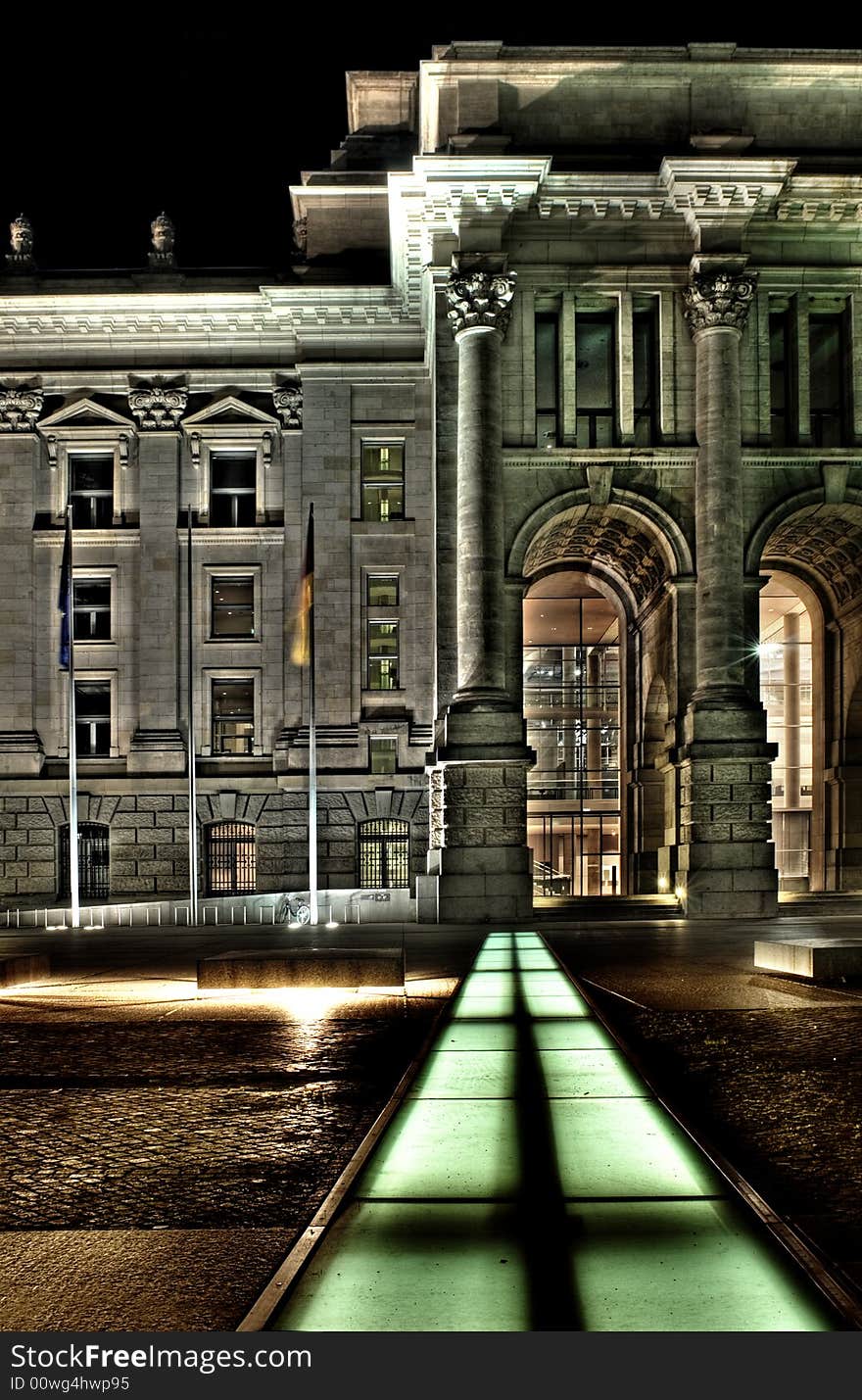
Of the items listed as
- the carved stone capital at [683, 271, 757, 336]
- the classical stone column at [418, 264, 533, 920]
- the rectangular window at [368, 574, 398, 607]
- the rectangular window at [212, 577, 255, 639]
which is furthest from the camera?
the rectangular window at [212, 577, 255, 639]

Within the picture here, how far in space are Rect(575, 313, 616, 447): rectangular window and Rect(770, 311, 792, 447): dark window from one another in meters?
5.39

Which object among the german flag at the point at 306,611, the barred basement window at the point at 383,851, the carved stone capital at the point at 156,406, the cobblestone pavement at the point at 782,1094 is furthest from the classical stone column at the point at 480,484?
the cobblestone pavement at the point at 782,1094

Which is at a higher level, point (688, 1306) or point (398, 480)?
point (398, 480)

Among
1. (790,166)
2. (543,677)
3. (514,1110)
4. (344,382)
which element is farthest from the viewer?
(543,677)

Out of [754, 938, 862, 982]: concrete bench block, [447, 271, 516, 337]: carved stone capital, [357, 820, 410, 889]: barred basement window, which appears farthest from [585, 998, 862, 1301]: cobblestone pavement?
[357, 820, 410, 889]: barred basement window

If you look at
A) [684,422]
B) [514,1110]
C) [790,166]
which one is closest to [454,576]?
[684,422]

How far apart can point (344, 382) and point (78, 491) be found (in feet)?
38.6

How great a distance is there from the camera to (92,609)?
50.8 m

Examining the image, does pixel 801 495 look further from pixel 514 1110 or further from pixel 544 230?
pixel 514 1110

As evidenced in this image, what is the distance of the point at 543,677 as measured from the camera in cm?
6153

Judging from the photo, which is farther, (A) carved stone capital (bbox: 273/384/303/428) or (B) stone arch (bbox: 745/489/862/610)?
(A) carved stone capital (bbox: 273/384/303/428)

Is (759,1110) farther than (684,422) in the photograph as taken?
No

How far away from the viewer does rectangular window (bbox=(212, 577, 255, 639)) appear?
A: 50.8 m

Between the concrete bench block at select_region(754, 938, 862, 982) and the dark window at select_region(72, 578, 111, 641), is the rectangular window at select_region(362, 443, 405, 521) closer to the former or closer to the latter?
the dark window at select_region(72, 578, 111, 641)
